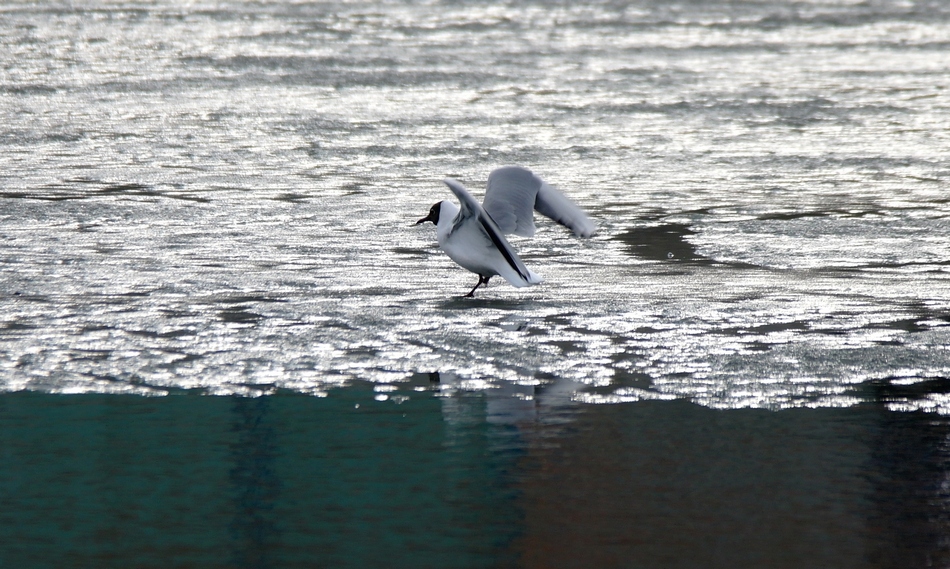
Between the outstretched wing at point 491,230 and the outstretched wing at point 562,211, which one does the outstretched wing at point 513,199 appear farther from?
the outstretched wing at point 491,230

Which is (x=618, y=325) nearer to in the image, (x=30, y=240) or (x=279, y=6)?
(x=30, y=240)

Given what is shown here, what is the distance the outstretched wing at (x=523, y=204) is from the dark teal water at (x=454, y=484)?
2008 millimetres

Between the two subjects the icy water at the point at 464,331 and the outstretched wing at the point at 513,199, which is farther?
the outstretched wing at the point at 513,199

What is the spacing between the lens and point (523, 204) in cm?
732

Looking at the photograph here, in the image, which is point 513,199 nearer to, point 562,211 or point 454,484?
point 562,211

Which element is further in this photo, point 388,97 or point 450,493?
point 388,97

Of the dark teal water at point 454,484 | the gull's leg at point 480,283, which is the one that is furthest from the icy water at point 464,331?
the gull's leg at point 480,283

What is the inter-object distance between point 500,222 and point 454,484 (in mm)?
2885

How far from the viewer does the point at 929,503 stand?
434 cm

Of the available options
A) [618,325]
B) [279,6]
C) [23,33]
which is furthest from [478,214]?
[279,6]

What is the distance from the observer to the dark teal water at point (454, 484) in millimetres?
4000

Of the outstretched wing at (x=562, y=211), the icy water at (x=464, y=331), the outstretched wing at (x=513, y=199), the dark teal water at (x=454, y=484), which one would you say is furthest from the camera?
the outstretched wing at (x=562, y=211)

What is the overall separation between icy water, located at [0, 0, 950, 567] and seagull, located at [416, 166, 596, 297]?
23cm

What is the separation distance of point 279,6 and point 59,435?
1843 centimetres
